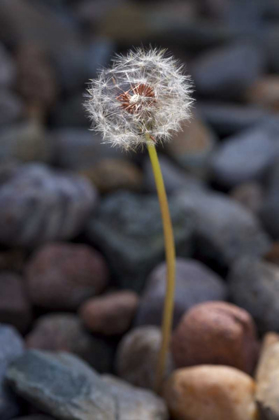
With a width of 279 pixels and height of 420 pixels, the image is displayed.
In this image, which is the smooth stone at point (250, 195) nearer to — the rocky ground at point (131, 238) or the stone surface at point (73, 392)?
the rocky ground at point (131, 238)

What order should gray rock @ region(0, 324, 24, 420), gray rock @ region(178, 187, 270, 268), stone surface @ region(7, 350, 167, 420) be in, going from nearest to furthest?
1. stone surface @ region(7, 350, 167, 420)
2. gray rock @ region(0, 324, 24, 420)
3. gray rock @ region(178, 187, 270, 268)

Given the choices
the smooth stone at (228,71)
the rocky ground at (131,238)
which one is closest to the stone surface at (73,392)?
the rocky ground at (131,238)

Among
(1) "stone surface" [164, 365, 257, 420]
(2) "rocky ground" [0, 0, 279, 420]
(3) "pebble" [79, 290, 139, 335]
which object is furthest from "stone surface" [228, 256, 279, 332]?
(3) "pebble" [79, 290, 139, 335]

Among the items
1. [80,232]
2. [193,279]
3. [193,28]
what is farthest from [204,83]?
[193,279]

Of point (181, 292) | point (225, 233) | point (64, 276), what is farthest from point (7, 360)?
point (225, 233)

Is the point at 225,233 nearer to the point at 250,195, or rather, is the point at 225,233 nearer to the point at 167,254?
the point at 250,195

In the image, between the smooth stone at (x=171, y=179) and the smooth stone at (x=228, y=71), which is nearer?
the smooth stone at (x=171, y=179)

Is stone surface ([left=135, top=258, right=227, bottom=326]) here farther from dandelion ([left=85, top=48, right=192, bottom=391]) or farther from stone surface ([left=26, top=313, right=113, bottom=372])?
dandelion ([left=85, top=48, right=192, bottom=391])

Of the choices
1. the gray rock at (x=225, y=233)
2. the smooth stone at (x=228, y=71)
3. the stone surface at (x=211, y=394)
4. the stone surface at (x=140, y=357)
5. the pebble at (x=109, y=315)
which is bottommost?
the stone surface at (x=211, y=394)
